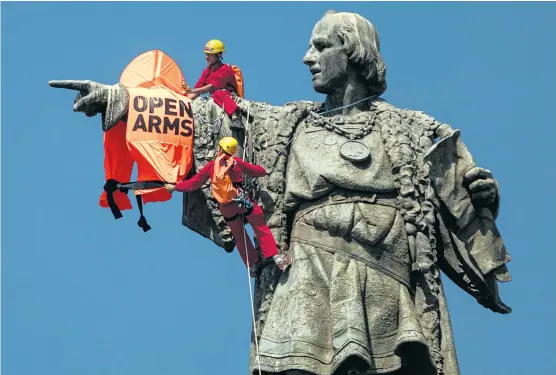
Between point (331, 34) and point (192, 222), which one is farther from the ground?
point (331, 34)

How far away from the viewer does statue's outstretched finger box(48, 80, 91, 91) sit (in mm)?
25438

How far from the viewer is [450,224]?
25.8 meters

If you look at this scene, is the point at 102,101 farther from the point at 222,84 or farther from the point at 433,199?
the point at 433,199

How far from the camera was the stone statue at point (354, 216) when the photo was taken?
24688 millimetres

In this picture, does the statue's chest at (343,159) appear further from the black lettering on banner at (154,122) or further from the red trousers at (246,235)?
the black lettering on banner at (154,122)

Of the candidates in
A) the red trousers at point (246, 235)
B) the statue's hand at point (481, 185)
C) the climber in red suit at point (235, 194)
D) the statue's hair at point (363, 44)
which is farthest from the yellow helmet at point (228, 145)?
the statue's hand at point (481, 185)

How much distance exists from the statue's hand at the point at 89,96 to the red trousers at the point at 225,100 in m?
1.24

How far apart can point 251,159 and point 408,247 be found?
81.3 inches

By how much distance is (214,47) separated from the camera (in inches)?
1033

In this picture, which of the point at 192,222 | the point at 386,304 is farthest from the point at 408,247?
the point at 192,222

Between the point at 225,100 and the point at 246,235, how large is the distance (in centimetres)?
163

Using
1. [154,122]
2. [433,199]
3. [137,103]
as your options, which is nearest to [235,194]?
[154,122]

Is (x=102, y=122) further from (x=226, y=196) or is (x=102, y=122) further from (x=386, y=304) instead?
(x=386, y=304)

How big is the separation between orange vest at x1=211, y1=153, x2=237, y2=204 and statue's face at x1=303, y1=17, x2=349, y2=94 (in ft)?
4.84
